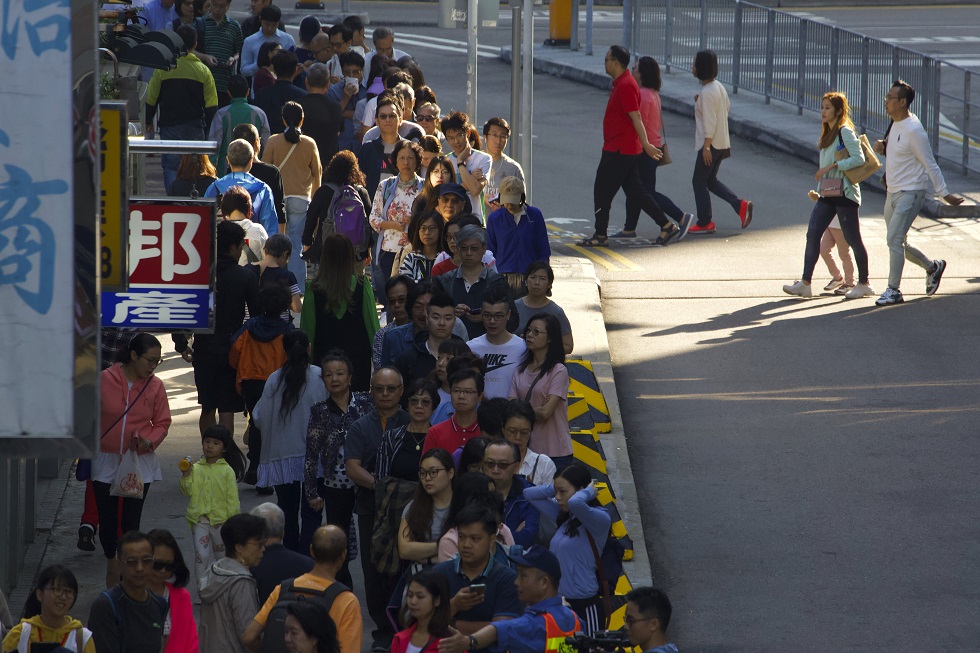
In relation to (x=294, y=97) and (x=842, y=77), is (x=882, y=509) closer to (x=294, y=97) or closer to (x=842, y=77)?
(x=294, y=97)

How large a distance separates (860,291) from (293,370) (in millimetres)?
8512

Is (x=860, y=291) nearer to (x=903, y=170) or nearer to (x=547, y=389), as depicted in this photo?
(x=903, y=170)

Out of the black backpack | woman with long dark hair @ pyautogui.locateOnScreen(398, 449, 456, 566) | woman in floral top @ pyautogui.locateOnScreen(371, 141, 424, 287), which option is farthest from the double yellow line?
the black backpack

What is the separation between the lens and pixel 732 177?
22047mm

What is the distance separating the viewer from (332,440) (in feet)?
29.5

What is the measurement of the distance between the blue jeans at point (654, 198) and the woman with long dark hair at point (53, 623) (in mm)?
12166

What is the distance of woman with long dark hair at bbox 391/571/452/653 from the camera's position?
6633mm

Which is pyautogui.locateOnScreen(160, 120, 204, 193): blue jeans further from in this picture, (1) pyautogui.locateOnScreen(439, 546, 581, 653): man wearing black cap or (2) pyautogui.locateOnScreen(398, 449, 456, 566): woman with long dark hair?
(1) pyautogui.locateOnScreen(439, 546, 581, 653): man wearing black cap

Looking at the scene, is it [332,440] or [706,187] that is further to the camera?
[706,187]

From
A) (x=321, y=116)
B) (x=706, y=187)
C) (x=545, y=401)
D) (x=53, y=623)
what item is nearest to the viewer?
(x=53, y=623)

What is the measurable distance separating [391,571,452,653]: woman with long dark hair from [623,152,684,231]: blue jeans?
472 inches

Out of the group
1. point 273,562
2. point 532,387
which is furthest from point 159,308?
point 532,387

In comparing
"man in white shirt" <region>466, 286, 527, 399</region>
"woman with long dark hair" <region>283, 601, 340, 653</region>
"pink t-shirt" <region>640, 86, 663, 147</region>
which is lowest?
"woman with long dark hair" <region>283, 601, 340, 653</region>

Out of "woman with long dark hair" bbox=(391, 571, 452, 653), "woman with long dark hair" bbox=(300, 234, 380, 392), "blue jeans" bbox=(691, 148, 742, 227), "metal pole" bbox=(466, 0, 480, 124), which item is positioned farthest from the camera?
"blue jeans" bbox=(691, 148, 742, 227)
